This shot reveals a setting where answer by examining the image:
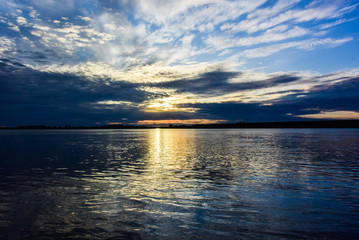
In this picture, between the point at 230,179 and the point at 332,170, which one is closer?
the point at 230,179

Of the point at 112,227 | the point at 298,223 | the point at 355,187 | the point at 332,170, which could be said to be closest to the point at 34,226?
the point at 112,227

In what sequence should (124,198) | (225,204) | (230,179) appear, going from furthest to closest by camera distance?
1. (230,179)
2. (124,198)
3. (225,204)

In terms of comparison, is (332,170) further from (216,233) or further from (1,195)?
(1,195)

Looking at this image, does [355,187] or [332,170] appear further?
[332,170]

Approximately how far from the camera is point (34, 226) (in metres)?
9.60

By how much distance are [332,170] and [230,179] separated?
35.6ft

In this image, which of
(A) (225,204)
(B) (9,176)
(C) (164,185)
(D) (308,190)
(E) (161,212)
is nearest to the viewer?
(E) (161,212)

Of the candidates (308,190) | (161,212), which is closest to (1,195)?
(161,212)

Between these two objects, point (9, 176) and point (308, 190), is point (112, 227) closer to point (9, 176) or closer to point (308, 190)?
point (308, 190)

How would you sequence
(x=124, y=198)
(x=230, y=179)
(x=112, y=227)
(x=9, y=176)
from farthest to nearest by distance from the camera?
(x=9, y=176) → (x=230, y=179) → (x=124, y=198) → (x=112, y=227)

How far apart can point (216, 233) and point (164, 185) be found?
8.16 meters

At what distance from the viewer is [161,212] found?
11156 mm

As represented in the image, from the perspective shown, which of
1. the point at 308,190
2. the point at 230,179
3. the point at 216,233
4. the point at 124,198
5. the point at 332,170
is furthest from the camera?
the point at 332,170

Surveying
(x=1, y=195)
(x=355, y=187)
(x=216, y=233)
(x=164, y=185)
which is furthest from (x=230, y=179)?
(x=1, y=195)
